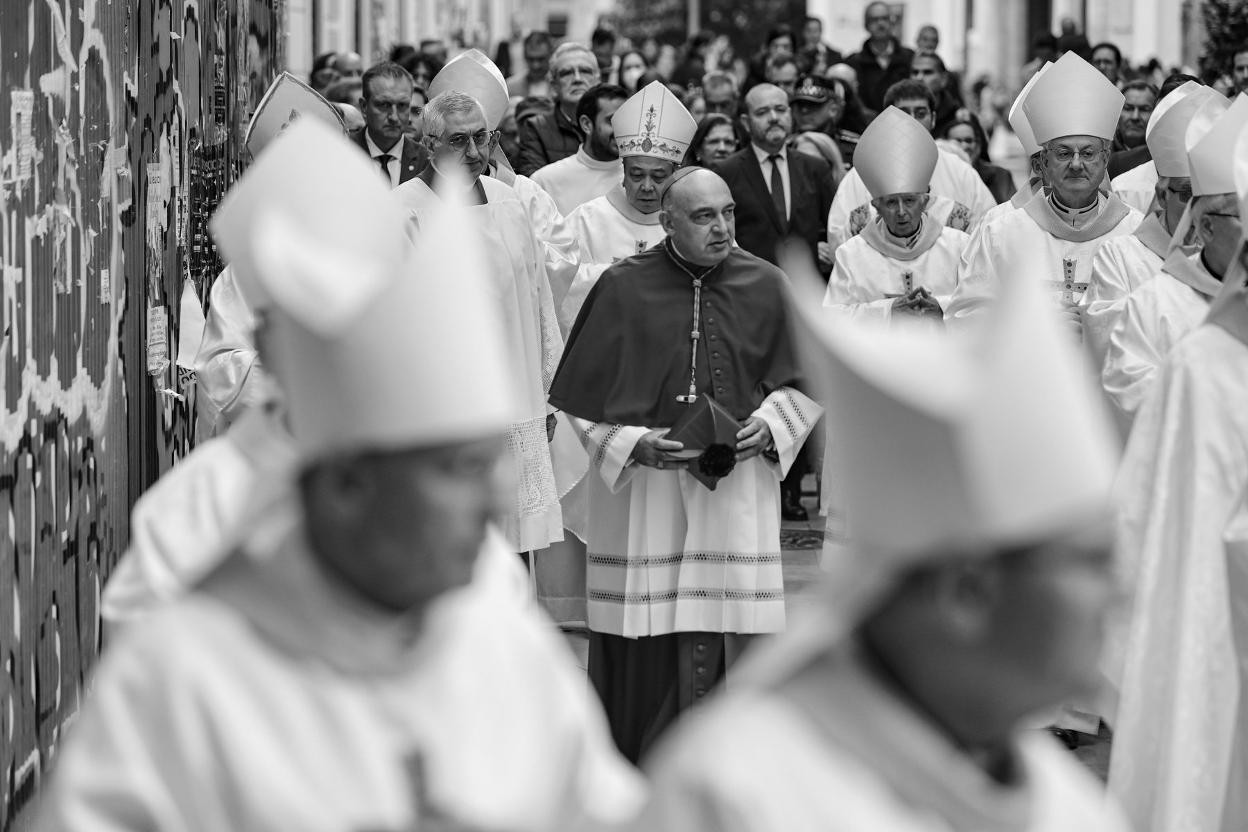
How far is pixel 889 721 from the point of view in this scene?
224 centimetres

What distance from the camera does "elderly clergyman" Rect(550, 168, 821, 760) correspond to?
285 inches

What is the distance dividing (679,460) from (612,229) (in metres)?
3.55

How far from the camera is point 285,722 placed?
2.63m

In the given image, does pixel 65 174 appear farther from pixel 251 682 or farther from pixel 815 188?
pixel 815 188

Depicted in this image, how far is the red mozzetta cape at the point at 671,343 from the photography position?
727 cm

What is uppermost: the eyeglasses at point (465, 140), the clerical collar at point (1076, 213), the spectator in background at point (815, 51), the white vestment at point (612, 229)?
the spectator in background at point (815, 51)

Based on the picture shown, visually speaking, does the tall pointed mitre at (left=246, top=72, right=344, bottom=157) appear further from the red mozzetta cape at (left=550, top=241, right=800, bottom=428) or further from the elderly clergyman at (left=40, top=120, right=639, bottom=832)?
the elderly clergyman at (left=40, top=120, right=639, bottom=832)

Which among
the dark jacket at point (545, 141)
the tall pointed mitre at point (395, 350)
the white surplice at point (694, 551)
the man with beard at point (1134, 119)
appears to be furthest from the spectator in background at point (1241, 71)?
the tall pointed mitre at point (395, 350)

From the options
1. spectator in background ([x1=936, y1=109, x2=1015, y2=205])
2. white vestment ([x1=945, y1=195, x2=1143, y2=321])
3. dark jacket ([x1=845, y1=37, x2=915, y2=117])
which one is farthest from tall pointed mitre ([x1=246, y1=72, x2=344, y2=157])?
dark jacket ([x1=845, y1=37, x2=915, y2=117])

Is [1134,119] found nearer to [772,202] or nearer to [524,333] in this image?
[772,202]

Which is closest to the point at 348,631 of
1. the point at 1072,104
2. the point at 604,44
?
the point at 1072,104

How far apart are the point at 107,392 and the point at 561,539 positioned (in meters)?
2.55

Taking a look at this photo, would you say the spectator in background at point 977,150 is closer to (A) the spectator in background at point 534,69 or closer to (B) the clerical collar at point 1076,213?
(B) the clerical collar at point 1076,213

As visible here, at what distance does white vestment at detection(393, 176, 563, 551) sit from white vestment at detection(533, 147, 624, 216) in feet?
11.0
